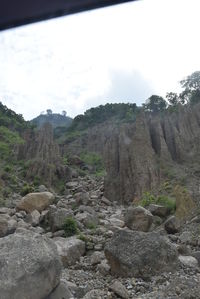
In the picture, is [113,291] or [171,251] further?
[171,251]

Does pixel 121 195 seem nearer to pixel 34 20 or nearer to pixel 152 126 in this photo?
pixel 152 126

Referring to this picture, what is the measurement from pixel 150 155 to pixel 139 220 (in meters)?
11.4

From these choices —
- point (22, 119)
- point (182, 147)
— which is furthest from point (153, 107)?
point (182, 147)

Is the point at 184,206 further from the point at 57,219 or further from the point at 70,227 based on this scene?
the point at 57,219

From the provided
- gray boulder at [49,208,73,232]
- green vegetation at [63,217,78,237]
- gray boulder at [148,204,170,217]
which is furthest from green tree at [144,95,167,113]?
green vegetation at [63,217,78,237]

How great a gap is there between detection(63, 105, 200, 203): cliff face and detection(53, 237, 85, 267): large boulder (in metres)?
8.59

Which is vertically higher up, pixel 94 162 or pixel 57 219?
pixel 94 162

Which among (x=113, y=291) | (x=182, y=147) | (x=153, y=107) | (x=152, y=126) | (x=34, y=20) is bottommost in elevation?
(x=113, y=291)

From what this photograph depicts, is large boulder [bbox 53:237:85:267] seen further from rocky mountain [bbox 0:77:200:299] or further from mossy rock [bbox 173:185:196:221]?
mossy rock [bbox 173:185:196:221]

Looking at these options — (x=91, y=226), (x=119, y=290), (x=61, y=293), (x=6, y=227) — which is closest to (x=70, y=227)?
(x=91, y=226)

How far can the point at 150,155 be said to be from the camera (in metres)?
22.6

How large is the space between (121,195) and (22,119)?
3297 centimetres

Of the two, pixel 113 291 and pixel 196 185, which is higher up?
pixel 196 185

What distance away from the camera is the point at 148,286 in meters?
6.36
